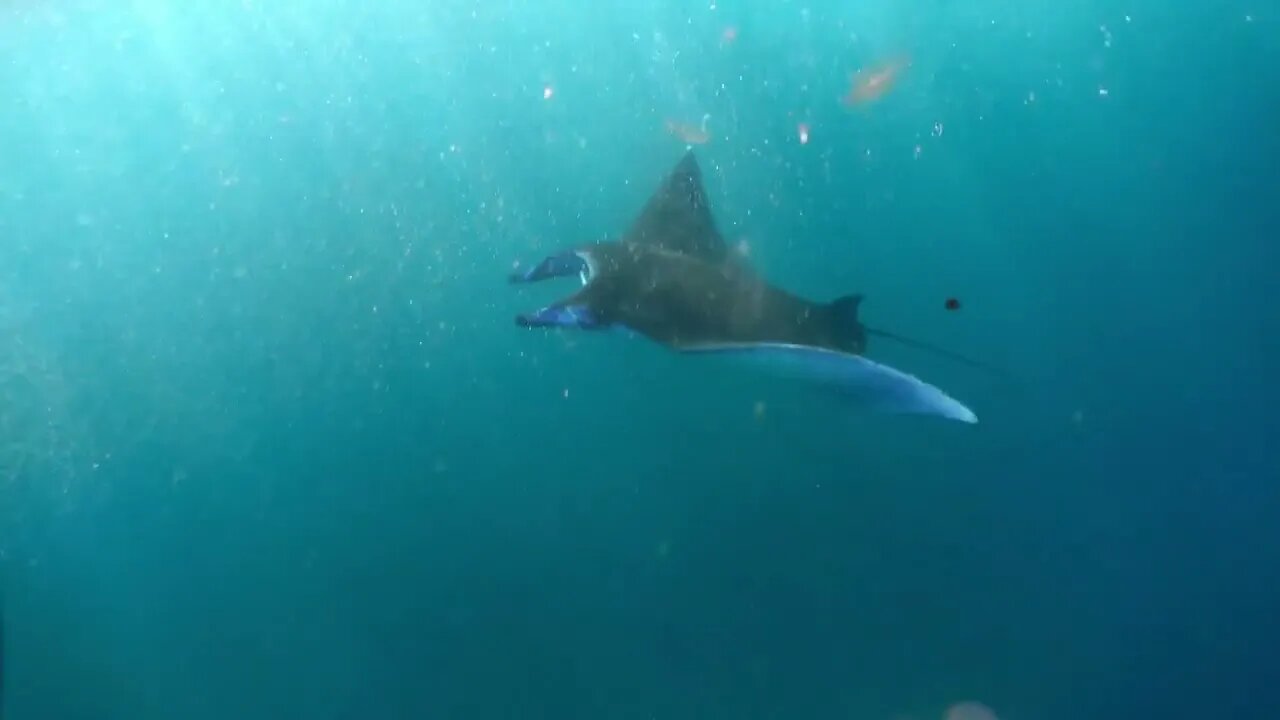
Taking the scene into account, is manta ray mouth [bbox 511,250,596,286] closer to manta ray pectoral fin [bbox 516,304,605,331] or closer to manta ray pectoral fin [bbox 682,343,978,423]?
manta ray pectoral fin [bbox 516,304,605,331]

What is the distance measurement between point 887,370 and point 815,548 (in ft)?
16.1

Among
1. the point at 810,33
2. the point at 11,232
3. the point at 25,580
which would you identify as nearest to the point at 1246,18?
the point at 810,33

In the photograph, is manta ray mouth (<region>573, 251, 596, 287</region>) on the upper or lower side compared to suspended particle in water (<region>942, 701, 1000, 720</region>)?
upper

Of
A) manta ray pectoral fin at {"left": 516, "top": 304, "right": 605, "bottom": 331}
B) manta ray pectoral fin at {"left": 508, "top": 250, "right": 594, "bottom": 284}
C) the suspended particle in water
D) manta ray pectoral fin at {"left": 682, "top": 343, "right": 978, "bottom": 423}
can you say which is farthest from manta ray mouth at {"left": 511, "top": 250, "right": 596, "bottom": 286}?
the suspended particle in water

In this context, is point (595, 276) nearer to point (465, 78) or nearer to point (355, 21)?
point (355, 21)

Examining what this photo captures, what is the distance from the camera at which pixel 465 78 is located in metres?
30.7

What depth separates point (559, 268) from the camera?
4.68 m

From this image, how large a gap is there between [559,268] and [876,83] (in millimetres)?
20229

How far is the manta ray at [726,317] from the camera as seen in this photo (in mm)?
3340

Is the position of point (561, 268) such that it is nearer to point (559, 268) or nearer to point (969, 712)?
point (559, 268)

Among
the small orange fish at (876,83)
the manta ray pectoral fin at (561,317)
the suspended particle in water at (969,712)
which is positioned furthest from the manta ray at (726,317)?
the small orange fish at (876,83)

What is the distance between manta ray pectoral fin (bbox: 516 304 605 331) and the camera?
3850 mm

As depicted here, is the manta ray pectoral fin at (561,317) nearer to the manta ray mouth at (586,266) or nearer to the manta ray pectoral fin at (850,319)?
the manta ray mouth at (586,266)

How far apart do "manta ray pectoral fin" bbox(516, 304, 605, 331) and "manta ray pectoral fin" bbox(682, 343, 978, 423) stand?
55 cm
